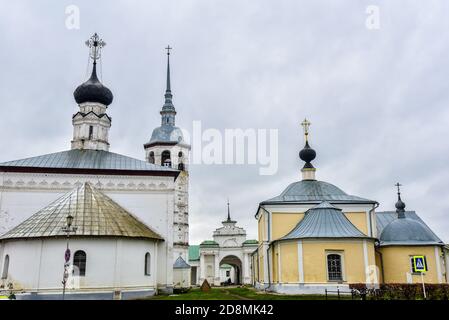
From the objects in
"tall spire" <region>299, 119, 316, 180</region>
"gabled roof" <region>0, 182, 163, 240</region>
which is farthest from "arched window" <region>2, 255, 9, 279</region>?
"tall spire" <region>299, 119, 316, 180</region>

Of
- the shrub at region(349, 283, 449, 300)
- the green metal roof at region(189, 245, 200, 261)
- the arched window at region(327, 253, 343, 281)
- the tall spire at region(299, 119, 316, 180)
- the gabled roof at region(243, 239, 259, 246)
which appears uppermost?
the tall spire at region(299, 119, 316, 180)

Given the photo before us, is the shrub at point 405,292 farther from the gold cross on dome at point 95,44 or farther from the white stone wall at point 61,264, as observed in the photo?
the gold cross on dome at point 95,44

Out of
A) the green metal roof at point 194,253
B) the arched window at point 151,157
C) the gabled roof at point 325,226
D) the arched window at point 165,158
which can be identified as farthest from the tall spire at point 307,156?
the green metal roof at point 194,253

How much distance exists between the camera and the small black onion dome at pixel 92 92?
32.8 metres

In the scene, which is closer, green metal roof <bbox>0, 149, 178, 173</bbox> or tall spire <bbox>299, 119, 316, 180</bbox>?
green metal roof <bbox>0, 149, 178, 173</bbox>

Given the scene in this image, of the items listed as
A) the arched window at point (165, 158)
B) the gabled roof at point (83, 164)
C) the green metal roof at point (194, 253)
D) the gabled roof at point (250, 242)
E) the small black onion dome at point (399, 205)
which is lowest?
the green metal roof at point (194, 253)

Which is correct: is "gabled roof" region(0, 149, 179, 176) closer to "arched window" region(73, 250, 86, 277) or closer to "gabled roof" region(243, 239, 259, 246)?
"arched window" region(73, 250, 86, 277)

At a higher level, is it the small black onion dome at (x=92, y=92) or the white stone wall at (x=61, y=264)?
the small black onion dome at (x=92, y=92)

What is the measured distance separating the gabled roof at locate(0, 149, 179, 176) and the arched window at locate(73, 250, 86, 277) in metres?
7.46

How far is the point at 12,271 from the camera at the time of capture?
21359 millimetres

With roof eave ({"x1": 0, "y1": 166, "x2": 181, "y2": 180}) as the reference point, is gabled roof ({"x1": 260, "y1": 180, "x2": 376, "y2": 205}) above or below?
below

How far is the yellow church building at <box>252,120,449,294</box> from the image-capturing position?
81.8 feet

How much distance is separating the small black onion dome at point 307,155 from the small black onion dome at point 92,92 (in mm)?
16424
